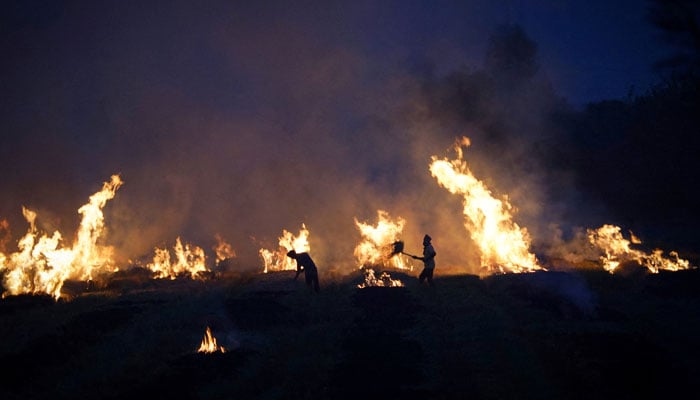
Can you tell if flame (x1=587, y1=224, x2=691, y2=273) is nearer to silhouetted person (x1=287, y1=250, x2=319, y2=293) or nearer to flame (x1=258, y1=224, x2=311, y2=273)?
silhouetted person (x1=287, y1=250, x2=319, y2=293)

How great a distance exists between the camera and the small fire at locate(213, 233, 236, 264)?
38781mm

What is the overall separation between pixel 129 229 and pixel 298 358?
38.5 m

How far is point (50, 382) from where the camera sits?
347 inches

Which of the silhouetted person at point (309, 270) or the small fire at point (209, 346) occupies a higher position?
the silhouetted person at point (309, 270)

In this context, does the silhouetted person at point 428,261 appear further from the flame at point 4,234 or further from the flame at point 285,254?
the flame at point 4,234

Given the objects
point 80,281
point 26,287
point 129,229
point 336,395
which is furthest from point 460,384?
point 129,229

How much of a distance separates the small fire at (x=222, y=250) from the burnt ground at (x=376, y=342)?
2134 centimetres

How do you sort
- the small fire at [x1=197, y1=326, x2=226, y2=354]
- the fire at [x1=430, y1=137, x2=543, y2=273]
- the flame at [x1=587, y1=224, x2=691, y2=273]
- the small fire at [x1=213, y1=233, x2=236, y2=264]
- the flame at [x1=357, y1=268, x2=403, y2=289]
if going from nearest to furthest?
1. the small fire at [x1=197, y1=326, x2=226, y2=354]
2. the flame at [x1=357, y1=268, x2=403, y2=289]
3. the flame at [x1=587, y1=224, x2=691, y2=273]
4. the fire at [x1=430, y1=137, x2=543, y2=273]
5. the small fire at [x1=213, y1=233, x2=236, y2=264]

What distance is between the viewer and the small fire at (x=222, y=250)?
38781 mm

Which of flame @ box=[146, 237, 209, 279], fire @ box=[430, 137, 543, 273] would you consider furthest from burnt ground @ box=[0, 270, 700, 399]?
flame @ box=[146, 237, 209, 279]

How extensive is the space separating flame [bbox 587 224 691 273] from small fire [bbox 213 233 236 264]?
89.8 feet

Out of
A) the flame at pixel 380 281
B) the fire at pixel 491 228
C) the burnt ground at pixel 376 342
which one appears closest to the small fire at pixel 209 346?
→ the burnt ground at pixel 376 342

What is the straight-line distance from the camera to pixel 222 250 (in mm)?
39531

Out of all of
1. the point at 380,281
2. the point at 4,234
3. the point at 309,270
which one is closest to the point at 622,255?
the point at 380,281
